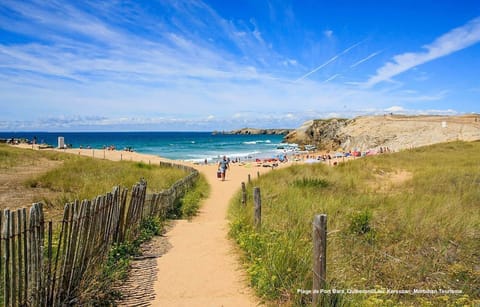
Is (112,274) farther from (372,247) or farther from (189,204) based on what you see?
(189,204)

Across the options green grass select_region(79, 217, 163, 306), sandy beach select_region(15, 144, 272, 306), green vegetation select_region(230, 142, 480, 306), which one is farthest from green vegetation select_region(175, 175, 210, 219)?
green grass select_region(79, 217, 163, 306)

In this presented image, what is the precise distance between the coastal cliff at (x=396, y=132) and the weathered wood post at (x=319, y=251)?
4316cm

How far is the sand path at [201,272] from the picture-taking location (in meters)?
5.17

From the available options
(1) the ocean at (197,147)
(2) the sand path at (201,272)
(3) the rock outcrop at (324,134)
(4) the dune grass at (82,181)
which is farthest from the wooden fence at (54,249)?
(3) the rock outcrop at (324,134)

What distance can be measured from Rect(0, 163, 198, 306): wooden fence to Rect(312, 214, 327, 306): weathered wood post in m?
3.09

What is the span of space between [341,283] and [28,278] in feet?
12.5

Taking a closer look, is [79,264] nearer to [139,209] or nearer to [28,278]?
[28,278]

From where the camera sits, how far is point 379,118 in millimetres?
63188

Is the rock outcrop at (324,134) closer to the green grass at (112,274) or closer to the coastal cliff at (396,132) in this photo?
the coastal cliff at (396,132)

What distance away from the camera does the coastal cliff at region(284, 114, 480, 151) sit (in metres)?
43.4

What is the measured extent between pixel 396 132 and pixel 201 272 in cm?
5043

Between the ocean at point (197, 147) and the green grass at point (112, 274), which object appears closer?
the green grass at point (112, 274)

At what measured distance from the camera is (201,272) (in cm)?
629

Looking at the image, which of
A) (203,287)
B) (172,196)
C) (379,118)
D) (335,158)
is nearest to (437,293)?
(203,287)
